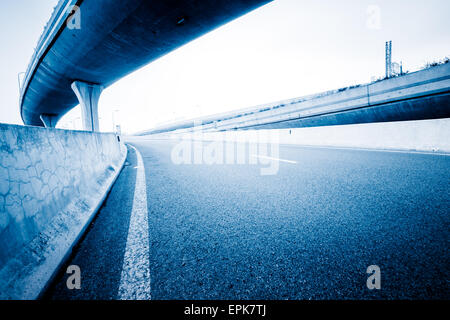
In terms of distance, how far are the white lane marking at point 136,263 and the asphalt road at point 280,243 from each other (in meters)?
0.04

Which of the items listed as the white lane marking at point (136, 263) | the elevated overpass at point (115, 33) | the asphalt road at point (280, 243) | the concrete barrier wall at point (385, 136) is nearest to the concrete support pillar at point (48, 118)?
the elevated overpass at point (115, 33)

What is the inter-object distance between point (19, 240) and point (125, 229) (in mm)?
883

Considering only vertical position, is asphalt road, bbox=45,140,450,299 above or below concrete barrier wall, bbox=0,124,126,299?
below

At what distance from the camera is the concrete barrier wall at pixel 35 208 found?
129 centimetres

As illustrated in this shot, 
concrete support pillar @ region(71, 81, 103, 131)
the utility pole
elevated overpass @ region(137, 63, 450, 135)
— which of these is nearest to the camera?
elevated overpass @ region(137, 63, 450, 135)

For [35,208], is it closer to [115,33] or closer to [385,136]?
[115,33]

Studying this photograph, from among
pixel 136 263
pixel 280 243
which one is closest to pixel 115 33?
pixel 136 263

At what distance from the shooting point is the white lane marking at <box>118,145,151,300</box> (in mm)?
1282

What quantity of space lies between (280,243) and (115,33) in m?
11.0

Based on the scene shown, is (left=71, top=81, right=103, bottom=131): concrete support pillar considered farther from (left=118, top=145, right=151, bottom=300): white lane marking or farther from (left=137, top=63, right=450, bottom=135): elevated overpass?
(left=137, top=63, right=450, bottom=135): elevated overpass

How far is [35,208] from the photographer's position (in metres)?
1.67

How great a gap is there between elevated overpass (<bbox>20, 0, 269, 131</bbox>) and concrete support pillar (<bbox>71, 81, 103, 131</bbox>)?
592 millimetres

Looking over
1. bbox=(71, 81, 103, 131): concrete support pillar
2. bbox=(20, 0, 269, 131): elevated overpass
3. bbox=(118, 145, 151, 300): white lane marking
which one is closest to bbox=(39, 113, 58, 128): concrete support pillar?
bbox=(20, 0, 269, 131): elevated overpass

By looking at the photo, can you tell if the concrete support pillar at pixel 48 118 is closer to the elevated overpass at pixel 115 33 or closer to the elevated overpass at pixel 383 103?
the elevated overpass at pixel 115 33
